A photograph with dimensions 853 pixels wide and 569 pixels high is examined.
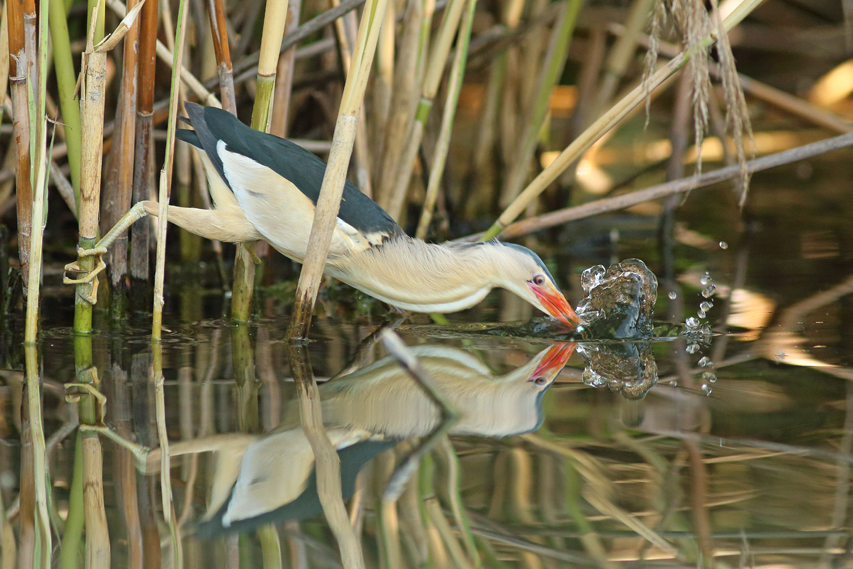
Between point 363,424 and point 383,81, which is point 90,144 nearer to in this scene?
point 363,424

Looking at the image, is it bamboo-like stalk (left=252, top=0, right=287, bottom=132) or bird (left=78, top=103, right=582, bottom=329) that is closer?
bamboo-like stalk (left=252, top=0, right=287, bottom=132)

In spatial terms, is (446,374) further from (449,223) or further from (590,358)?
(449,223)

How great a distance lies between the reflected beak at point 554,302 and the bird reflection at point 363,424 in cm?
14

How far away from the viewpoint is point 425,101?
313 centimetres

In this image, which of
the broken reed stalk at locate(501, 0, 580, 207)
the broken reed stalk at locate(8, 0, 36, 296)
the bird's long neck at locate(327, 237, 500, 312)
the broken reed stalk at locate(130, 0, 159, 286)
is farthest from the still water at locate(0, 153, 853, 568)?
the broken reed stalk at locate(501, 0, 580, 207)

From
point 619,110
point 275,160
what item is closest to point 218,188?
point 275,160

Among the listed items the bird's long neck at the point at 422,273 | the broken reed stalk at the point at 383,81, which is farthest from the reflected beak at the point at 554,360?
the broken reed stalk at the point at 383,81

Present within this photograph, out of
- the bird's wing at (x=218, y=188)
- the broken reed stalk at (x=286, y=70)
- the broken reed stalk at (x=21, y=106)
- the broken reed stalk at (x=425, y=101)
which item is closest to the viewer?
the broken reed stalk at (x=21, y=106)

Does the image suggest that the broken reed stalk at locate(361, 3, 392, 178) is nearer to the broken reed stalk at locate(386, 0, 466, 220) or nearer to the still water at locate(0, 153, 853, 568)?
the broken reed stalk at locate(386, 0, 466, 220)

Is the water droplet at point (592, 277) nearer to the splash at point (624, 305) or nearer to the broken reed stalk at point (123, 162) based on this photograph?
the splash at point (624, 305)

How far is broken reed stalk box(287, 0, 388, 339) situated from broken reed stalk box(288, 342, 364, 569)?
0.22ft

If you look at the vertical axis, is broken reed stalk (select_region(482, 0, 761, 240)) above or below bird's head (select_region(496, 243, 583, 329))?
above

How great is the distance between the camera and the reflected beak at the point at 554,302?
8.75 feet

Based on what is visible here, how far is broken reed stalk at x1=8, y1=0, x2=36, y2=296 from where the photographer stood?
2.30 meters
